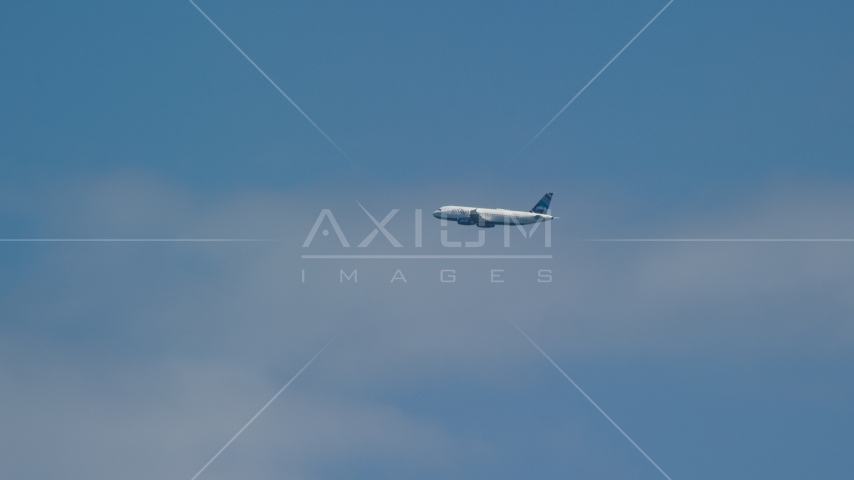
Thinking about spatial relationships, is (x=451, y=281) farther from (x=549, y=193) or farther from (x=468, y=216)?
(x=549, y=193)

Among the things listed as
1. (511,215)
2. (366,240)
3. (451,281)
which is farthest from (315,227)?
(511,215)

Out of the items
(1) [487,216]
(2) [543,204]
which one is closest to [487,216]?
(1) [487,216]

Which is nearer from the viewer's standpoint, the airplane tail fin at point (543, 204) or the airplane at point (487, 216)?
the airplane at point (487, 216)

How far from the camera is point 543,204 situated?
483 feet

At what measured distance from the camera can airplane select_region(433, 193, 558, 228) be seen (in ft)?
466

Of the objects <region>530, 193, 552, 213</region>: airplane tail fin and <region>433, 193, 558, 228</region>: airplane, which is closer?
<region>433, 193, 558, 228</region>: airplane

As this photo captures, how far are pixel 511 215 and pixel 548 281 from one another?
15.0m

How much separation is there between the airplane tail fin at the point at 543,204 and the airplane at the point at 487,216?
69 centimetres

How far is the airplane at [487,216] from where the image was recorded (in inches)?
5595

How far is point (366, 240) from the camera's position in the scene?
13512 centimetres

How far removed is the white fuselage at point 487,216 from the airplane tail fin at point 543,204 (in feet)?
5.96

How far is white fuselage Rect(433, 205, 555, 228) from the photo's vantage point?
14212 cm

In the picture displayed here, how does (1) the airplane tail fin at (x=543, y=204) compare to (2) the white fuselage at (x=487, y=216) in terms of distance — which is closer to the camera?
(2) the white fuselage at (x=487, y=216)

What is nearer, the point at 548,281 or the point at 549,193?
the point at 548,281
